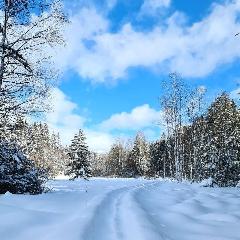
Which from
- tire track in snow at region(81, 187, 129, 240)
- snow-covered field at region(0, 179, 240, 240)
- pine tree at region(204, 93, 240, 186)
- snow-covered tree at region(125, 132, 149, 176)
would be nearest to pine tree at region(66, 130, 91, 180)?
pine tree at region(204, 93, 240, 186)

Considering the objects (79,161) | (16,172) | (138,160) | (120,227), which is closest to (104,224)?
(120,227)

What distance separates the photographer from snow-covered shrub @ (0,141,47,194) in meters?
11.7

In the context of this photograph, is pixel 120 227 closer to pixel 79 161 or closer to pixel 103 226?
pixel 103 226

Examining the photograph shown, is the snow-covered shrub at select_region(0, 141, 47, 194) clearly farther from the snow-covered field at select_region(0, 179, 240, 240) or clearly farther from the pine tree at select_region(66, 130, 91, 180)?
the pine tree at select_region(66, 130, 91, 180)

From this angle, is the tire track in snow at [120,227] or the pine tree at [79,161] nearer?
the tire track in snow at [120,227]

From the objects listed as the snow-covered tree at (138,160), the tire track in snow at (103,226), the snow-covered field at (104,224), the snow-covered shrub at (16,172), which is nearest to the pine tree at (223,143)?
the snow-covered shrub at (16,172)

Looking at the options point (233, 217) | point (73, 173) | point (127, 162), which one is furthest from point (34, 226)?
point (127, 162)

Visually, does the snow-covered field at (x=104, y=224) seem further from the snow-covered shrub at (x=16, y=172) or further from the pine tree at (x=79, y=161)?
the pine tree at (x=79, y=161)

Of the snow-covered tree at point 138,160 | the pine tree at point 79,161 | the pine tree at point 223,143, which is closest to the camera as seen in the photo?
the pine tree at point 223,143

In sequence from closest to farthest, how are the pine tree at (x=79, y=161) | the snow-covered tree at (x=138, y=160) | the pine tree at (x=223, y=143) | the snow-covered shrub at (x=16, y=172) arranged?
1. the snow-covered shrub at (x=16, y=172)
2. the pine tree at (x=223, y=143)
3. the pine tree at (x=79, y=161)
4. the snow-covered tree at (x=138, y=160)

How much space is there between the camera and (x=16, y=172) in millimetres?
12172

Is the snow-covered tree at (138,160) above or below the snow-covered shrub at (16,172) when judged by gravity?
above

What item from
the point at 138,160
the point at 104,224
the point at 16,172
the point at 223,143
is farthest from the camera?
the point at 138,160

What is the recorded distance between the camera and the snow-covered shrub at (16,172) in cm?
1173
